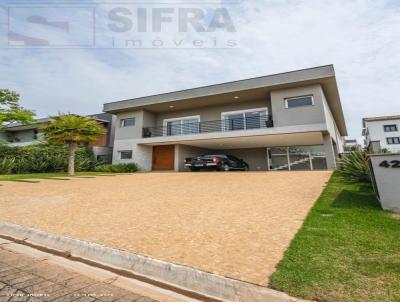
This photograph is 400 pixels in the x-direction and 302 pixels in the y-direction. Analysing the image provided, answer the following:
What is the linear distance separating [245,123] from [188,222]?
13.9 meters

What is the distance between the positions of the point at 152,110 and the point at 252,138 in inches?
405

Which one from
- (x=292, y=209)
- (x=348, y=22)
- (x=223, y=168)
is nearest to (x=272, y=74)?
(x=348, y=22)

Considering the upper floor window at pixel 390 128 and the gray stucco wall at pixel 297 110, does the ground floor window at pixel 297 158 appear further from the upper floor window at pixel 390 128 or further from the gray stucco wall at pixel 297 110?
the upper floor window at pixel 390 128

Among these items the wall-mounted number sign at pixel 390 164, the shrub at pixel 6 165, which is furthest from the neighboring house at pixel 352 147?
the shrub at pixel 6 165

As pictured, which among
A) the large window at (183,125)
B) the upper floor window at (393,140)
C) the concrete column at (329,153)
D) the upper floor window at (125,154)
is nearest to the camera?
the concrete column at (329,153)

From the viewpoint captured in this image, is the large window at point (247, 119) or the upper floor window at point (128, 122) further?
the upper floor window at point (128, 122)

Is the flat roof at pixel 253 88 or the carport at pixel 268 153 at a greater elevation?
the flat roof at pixel 253 88

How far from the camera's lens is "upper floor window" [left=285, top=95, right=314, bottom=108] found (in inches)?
542

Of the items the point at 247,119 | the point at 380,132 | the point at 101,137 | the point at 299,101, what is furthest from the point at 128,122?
the point at 380,132

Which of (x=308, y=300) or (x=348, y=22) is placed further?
(x=348, y=22)

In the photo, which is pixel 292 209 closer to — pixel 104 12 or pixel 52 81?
pixel 104 12

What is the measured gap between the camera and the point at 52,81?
1502 cm

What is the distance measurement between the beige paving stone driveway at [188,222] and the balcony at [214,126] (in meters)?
9.94

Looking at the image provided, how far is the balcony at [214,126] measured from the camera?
1636cm
